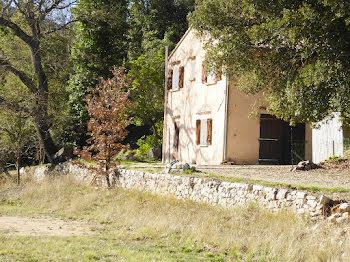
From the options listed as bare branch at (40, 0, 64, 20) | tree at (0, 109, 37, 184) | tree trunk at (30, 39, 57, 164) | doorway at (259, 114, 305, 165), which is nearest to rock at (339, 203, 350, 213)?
doorway at (259, 114, 305, 165)

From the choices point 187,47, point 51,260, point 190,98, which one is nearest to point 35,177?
point 190,98

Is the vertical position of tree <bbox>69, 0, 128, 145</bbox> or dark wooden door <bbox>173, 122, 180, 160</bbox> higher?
tree <bbox>69, 0, 128, 145</bbox>

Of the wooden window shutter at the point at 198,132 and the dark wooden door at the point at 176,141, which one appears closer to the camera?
the wooden window shutter at the point at 198,132

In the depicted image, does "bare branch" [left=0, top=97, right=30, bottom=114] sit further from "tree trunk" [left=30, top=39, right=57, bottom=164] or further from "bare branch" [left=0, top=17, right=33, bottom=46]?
"bare branch" [left=0, top=17, right=33, bottom=46]

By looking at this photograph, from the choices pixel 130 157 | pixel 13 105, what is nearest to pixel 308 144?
pixel 130 157

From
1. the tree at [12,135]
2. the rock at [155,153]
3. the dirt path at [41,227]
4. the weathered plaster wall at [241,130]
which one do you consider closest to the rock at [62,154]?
the tree at [12,135]

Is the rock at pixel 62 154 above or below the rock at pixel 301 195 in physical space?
above

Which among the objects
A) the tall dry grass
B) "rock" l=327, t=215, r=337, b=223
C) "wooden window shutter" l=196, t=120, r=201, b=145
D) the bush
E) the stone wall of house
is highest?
"wooden window shutter" l=196, t=120, r=201, b=145

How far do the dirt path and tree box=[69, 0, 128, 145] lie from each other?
44.2ft

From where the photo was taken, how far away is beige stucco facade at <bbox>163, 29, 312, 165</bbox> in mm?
18094

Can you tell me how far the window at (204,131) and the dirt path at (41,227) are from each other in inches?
343

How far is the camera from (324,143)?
17.3 meters

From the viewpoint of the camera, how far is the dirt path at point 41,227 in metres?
9.86

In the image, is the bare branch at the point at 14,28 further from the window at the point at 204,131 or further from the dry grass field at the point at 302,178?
the dry grass field at the point at 302,178
